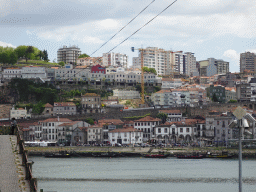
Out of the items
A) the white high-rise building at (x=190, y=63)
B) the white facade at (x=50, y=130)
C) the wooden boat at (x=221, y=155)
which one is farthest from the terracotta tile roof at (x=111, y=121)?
the white high-rise building at (x=190, y=63)

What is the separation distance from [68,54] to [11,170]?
13220 centimetres

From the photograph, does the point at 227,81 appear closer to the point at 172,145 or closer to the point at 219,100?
the point at 219,100

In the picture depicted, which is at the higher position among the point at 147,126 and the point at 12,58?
the point at 12,58

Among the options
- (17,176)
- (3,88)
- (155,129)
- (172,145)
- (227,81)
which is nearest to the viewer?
(17,176)

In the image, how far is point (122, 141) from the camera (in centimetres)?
6862

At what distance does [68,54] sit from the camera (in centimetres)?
14375

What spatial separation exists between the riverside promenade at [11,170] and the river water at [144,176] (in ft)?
53.2

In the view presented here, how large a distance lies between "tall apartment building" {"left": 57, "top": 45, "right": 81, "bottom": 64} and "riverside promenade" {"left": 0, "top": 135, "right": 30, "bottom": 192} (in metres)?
128

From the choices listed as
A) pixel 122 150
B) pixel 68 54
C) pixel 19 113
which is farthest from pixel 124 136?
pixel 68 54

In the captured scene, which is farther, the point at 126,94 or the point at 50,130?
the point at 126,94

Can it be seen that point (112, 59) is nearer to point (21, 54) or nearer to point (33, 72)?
point (21, 54)

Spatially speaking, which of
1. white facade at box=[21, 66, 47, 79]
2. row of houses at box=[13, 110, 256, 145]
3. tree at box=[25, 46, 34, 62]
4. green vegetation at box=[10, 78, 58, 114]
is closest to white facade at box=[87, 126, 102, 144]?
row of houses at box=[13, 110, 256, 145]

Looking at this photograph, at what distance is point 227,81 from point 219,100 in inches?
900

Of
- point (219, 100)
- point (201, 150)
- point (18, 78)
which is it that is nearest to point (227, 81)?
point (219, 100)
